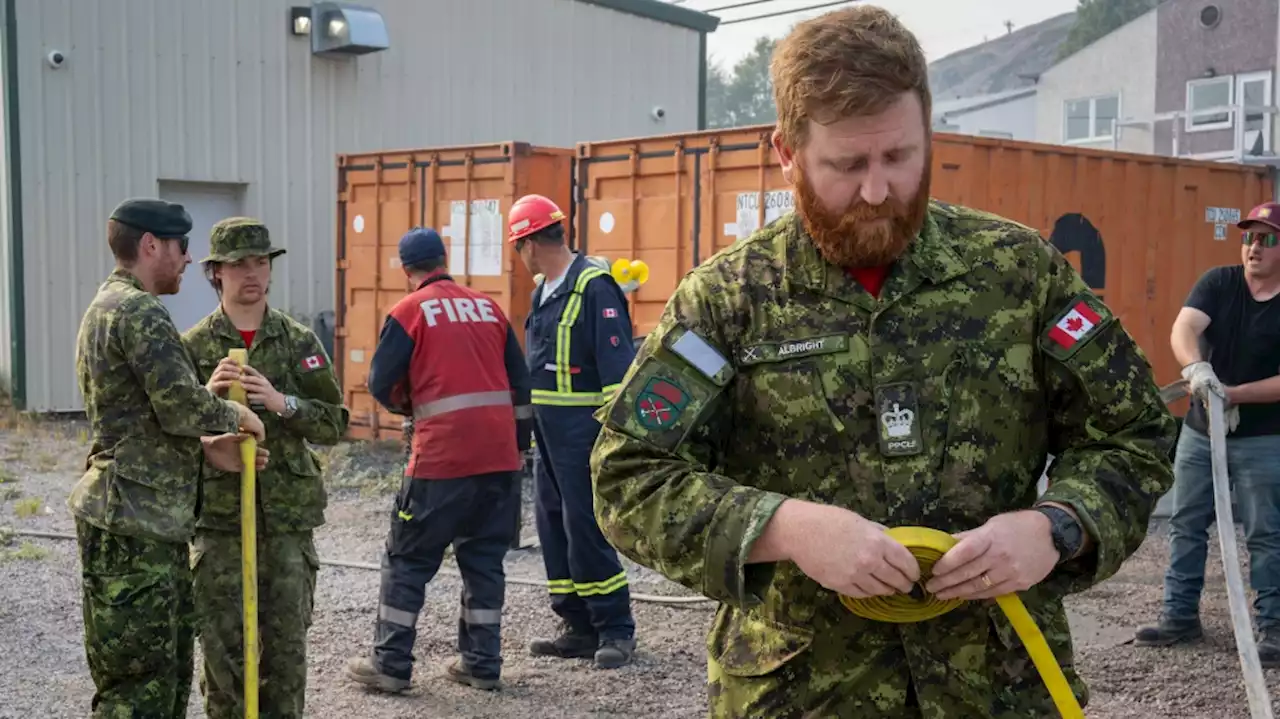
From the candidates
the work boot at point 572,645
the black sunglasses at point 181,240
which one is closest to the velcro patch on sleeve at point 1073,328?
the black sunglasses at point 181,240

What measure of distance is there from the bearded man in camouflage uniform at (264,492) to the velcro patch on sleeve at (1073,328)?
315cm

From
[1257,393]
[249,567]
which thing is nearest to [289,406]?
[249,567]

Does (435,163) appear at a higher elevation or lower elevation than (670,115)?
lower

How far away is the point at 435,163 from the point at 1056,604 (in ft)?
33.1

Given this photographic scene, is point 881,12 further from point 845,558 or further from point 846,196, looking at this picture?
point 845,558

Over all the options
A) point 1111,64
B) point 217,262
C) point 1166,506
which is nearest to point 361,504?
point 217,262

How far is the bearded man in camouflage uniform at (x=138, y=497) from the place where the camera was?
13.1ft

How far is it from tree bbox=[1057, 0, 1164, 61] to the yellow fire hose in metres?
62.9

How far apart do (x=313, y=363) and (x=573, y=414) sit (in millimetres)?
1623

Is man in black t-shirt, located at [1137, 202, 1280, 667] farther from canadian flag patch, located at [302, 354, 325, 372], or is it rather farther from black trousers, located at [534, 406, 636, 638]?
canadian flag patch, located at [302, 354, 325, 372]

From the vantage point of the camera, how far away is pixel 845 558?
5.84ft

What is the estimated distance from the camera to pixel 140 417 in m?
4.12

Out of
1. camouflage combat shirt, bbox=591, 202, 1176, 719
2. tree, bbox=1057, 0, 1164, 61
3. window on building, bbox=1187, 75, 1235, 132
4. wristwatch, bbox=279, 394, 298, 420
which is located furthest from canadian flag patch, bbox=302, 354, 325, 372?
tree, bbox=1057, 0, 1164, 61

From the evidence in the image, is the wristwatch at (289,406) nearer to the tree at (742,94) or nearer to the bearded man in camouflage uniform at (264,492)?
the bearded man in camouflage uniform at (264,492)
